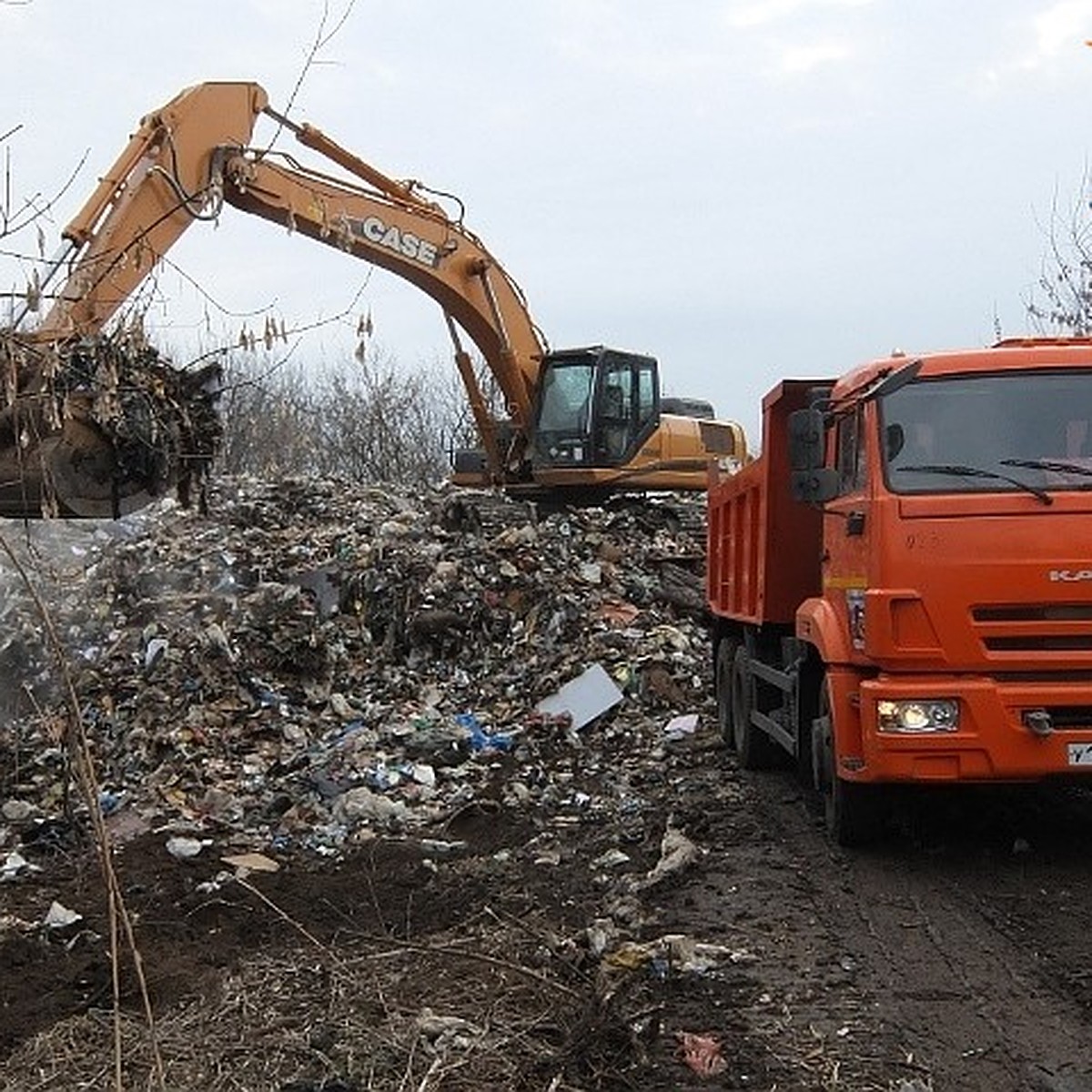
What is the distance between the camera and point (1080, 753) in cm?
646

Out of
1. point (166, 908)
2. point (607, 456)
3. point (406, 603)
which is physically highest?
point (607, 456)

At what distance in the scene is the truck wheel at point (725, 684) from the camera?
10.5 m

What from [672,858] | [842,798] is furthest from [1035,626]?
[672,858]

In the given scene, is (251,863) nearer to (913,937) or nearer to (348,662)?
(913,937)

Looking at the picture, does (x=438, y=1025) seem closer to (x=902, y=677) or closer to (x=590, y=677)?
(x=902, y=677)

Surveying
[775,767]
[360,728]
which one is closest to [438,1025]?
[775,767]

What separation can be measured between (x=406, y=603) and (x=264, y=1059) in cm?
876

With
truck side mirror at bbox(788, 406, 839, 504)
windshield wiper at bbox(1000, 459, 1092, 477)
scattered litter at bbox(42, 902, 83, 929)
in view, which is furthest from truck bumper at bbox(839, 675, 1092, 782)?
scattered litter at bbox(42, 902, 83, 929)

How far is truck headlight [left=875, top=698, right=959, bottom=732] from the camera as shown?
6.52 m

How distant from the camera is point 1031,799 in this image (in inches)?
326

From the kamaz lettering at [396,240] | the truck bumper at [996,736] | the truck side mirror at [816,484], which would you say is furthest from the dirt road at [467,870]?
the kamaz lettering at [396,240]

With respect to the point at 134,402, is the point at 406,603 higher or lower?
lower

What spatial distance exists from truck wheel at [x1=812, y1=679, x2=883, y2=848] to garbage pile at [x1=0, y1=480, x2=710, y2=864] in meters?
1.90

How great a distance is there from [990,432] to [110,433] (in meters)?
4.00
